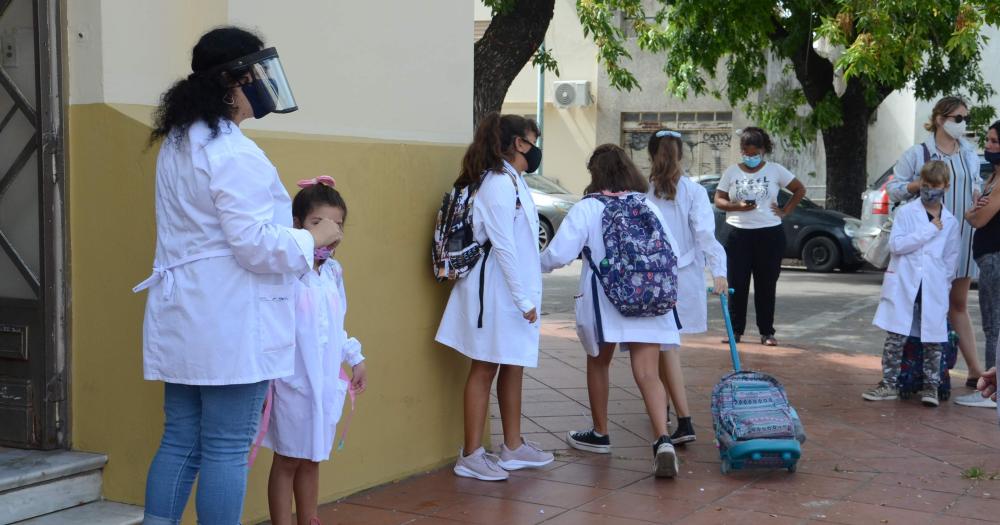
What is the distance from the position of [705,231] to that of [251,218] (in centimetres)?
358

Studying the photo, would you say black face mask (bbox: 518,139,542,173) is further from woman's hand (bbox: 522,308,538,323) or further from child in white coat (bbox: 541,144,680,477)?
woman's hand (bbox: 522,308,538,323)

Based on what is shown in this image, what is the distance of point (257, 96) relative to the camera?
3.66 metres

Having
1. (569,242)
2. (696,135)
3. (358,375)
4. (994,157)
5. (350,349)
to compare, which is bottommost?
(358,375)

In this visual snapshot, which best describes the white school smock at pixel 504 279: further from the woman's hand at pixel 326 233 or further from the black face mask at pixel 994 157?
the black face mask at pixel 994 157

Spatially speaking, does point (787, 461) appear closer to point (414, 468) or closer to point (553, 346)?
point (414, 468)

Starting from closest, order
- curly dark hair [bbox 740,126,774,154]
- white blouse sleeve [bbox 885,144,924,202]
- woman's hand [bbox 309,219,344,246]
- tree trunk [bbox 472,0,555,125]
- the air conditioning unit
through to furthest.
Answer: woman's hand [bbox 309,219,344,246] < white blouse sleeve [bbox 885,144,924,202] < curly dark hair [bbox 740,126,774,154] < tree trunk [bbox 472,0,555,125] < the air conditioning unit

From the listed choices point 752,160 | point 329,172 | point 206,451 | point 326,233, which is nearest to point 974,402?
point 752,160

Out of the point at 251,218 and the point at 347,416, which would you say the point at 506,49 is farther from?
the point at 251,218

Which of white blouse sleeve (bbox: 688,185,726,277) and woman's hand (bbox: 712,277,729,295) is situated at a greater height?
white blouse sleeve (bbox: 688,185,726,277)

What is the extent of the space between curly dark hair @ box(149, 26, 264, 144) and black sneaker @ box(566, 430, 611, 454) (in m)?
3.30

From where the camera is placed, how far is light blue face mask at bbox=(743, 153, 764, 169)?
9.91 m

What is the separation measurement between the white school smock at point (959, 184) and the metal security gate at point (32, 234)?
18.8 ft

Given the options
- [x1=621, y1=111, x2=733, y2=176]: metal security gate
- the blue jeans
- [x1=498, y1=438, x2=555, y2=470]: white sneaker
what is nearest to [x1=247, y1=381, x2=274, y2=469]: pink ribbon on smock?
the blue jeans

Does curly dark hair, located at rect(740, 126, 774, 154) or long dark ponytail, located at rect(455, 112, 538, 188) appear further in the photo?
curly dark hair, located at rect(740, 126, 774, 154)
